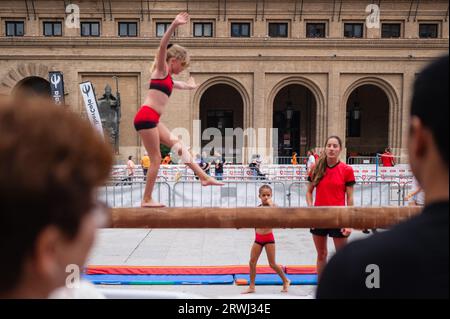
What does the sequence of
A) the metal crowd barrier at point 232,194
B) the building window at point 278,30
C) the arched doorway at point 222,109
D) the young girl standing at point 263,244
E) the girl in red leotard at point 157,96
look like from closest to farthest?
the girl in red leotard at point 157,96, the young girl standing at point 263,244, the metal crowd barrier at point 232,194, the building window at point 278,30, the arched doorway at point 222,109

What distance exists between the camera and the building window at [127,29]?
2873 cm

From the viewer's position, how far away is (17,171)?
94cm

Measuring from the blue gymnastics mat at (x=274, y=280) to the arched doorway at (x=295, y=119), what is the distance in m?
25.8

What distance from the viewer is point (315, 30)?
29.6 meters

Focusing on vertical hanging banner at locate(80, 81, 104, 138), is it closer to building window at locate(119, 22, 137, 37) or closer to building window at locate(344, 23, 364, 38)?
building window at locate(119, 22, 137, 37)

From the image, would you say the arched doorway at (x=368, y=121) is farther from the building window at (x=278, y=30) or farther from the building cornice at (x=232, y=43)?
the building window at (x=278, y=30)

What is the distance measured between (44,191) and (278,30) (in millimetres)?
30071

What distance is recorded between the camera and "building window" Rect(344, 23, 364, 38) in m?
29.6

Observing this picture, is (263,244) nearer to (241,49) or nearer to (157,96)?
(157,96)

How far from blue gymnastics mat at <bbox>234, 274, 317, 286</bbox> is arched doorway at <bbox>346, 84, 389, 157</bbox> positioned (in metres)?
27.2

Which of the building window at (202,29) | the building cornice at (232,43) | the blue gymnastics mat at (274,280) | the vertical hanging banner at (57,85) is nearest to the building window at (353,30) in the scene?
the building cornice at (232,43)

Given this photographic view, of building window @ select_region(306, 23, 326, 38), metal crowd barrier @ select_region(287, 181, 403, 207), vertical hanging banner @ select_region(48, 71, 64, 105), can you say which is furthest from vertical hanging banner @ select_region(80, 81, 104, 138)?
building window @ select_region(306, 23, 326, 38)

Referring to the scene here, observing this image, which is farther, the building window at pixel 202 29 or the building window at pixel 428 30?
the building window at pixel 428 30
